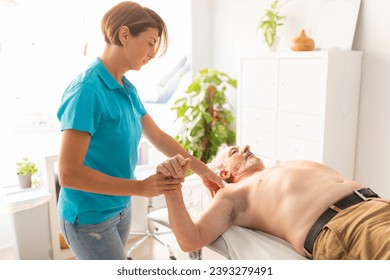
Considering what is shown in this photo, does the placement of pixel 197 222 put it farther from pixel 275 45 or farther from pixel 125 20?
pixel 275 45

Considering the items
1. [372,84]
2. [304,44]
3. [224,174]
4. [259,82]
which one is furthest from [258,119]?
[224,174]

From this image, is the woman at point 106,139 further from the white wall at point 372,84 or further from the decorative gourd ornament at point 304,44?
the white wall at point 372,84

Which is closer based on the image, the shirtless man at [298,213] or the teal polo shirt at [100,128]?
the teal polo shirt at [100,128]

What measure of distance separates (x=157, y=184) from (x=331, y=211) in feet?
2.19

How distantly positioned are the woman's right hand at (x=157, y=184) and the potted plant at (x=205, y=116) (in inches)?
81.8

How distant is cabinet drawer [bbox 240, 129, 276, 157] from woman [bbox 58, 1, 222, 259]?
168 centimetres

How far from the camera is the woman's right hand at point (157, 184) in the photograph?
1.04 m

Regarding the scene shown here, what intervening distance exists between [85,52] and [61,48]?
0.62ft

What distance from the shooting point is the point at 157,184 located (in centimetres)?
106

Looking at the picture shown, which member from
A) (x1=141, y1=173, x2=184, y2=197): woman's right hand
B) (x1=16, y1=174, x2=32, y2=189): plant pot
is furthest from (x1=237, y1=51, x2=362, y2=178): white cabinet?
(x1=16, y1=174, x2=32, y2=189): plant pot

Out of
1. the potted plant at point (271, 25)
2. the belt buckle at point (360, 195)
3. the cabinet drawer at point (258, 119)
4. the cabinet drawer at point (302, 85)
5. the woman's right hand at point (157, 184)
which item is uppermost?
the potted plant at point (271, 25)

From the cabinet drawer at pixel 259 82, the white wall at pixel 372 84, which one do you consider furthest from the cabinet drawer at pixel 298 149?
the white wall at pixel 372 84
